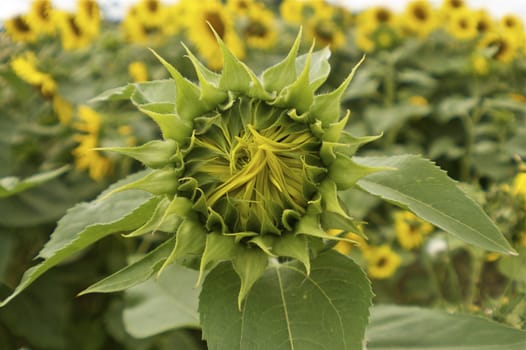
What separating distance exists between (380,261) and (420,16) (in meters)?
1.44

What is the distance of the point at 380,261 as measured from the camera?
1767 millimetres

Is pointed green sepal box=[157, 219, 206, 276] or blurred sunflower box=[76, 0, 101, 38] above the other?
pointed green sepal box=[157, 219, 206, 276]

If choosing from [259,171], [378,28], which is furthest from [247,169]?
[378,28]

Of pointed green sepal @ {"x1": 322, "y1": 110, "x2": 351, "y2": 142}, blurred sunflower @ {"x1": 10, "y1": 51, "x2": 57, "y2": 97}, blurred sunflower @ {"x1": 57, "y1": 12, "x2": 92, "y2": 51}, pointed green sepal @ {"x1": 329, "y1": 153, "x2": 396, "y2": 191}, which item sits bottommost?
blurred sunflower @ {"x1": 57, "y1": 12, "x2": 92, "y2": 51}

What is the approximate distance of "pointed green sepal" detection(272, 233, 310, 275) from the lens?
533 millimetres

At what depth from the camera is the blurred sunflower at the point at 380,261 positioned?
175 cm

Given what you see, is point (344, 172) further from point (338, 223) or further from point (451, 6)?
point (451, 6)

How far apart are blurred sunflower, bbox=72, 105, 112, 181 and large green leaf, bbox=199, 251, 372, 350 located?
46.4 inches

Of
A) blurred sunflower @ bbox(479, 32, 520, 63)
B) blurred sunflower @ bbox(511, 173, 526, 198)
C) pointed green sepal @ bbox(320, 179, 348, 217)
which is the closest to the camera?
pointed green sepal @ bbox(320, 179, 348, 217)

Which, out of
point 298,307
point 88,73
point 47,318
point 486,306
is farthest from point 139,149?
point 88,73

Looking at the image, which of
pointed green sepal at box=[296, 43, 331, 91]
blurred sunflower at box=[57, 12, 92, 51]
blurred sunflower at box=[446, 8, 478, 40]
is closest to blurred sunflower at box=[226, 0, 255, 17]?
blurred sunflower at box=[57, 12, 92, 51]

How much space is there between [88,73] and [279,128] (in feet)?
5.22

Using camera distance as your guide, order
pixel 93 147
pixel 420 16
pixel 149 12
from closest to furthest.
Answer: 1. pixel 93 147
2. pixel 149 12
3. pixel 420 16

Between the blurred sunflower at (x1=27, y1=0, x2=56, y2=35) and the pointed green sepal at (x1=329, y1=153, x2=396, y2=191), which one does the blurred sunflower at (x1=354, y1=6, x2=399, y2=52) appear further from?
the pointed green sepal at (x1=329, y1=153, x2=396, y2=191)
